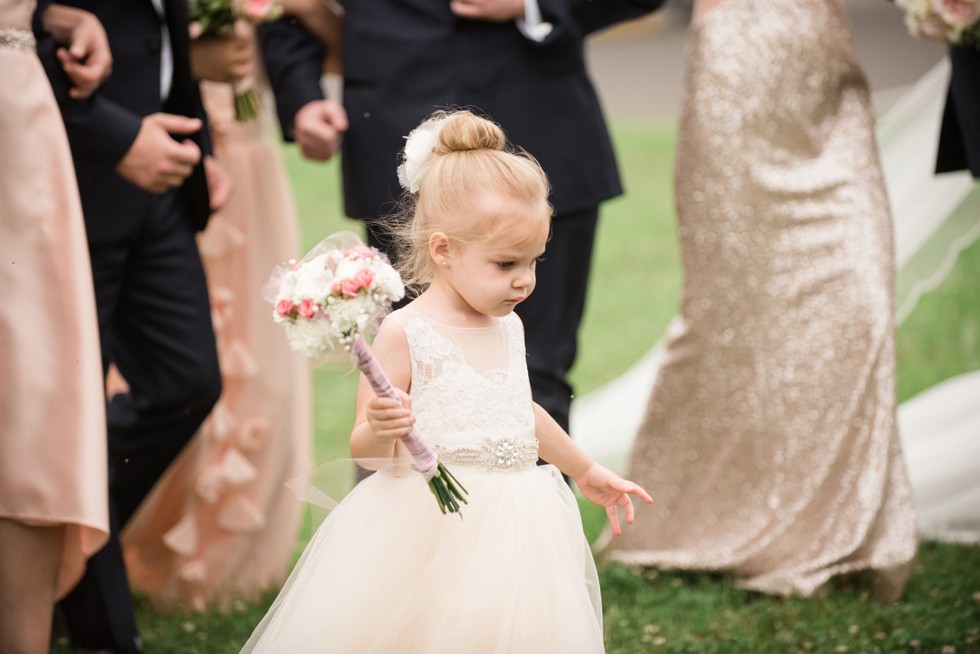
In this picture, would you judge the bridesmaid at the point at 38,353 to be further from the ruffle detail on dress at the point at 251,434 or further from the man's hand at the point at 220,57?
the ruffle detail on dress at the point at 251,434

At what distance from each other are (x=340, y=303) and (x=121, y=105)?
1798 millimetres

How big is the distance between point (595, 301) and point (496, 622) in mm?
7856

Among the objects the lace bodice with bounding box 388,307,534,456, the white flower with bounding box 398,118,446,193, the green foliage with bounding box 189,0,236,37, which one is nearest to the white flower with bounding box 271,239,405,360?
the lace bodice with bounding box 388,307,534,456

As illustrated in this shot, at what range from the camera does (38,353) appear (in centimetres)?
342

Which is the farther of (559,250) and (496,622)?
(559,250)

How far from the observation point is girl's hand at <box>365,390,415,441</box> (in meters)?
2.69

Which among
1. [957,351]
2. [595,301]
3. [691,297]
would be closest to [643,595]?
[691,297]

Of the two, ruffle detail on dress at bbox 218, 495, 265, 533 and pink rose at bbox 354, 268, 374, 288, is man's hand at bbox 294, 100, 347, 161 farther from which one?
pink rose at bbox 354, 268, 374, 288

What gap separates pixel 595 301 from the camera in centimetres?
1061

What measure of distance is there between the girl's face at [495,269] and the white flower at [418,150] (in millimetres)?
201

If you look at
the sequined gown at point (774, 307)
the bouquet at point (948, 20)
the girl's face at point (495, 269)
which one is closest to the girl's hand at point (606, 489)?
the girl's face at point (495, 269)

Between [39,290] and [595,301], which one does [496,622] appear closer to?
[39,290]

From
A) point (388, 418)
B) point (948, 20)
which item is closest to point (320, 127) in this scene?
point (388, 418)

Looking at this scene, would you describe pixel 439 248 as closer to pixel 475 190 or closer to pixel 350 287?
pixel 475 190
